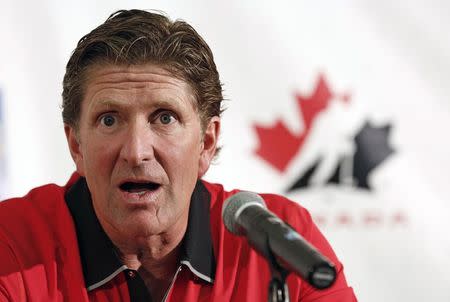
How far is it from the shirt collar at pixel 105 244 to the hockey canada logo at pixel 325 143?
76cm

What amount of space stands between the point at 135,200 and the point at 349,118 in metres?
1.15

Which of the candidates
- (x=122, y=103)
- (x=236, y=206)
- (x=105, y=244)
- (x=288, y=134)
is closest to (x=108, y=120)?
(x=122, y=103)

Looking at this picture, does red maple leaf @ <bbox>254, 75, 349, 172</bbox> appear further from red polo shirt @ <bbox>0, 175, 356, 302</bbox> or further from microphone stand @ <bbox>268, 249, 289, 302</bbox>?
microphone stand @ <bbox>268, 249, 289, 302</bbox>

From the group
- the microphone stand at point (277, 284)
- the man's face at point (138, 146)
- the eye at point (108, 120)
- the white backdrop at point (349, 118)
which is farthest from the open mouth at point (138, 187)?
the white backdrop at point (349, 118)

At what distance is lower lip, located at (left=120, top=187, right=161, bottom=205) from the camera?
5.08 ft

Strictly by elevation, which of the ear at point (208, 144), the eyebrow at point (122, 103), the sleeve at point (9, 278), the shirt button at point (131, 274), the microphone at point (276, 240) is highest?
the eyebrow at point (122, 103)

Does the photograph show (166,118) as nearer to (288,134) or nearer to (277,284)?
(277,284)

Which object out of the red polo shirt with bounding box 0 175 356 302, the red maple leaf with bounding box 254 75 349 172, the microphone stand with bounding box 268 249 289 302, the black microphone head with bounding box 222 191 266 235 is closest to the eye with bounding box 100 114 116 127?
the red polo shirt with bounding box 0 175 356 302

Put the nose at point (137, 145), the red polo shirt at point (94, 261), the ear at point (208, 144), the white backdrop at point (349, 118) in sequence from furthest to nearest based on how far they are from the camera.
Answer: the white backdrop at point (349, 118)
the ear at point (208, 144)
the red polo shirt at point (94, 261)
the nose at point (137, 145)

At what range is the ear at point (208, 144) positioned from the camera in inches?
69.7

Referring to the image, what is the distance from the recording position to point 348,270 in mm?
2549

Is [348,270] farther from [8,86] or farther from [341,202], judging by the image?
[8,86]

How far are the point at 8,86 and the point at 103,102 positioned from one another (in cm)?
87

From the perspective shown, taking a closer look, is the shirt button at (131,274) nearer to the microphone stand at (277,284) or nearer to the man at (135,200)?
the man at (135,200)
